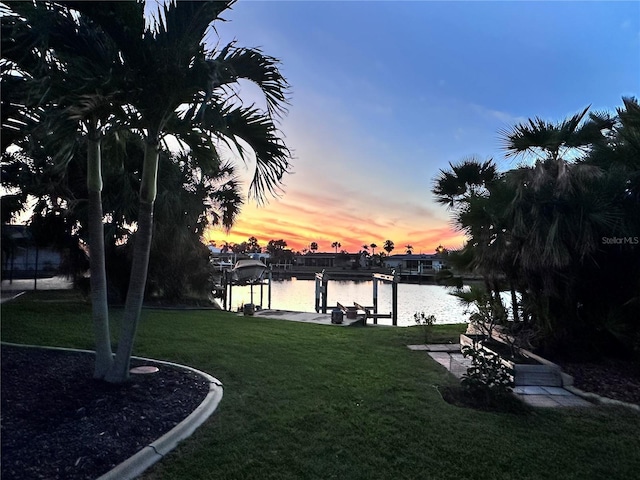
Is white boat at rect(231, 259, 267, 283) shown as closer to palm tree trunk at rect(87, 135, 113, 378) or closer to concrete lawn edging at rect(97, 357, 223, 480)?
palm tree trunk at rect(87, 135, 113, 378)

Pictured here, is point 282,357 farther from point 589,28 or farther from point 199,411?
point 589,28

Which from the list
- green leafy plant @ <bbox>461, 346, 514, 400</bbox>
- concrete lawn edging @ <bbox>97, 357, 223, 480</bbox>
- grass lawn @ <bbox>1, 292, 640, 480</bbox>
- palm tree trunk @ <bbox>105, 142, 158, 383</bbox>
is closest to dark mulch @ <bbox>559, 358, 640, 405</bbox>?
grass lawn @ <bbox>1, 292, 640, 480</bbox>

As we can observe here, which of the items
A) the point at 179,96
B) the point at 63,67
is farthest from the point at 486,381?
the point at 63,67

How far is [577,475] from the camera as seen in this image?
8.25 feet

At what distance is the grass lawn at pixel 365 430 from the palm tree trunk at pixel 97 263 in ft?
3.91

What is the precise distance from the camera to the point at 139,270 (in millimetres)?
3596

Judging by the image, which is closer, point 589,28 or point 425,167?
point 589,28

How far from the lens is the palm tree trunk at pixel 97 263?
12.0 feet

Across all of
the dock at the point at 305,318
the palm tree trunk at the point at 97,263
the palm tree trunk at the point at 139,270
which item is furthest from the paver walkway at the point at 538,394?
the dock at the point at 305,318

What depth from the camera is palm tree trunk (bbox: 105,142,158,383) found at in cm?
359

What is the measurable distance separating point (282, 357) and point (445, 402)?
7.76 ft

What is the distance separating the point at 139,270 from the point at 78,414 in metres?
1.23

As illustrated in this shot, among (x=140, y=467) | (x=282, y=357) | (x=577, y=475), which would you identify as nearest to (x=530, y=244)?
(x=577, y=475)

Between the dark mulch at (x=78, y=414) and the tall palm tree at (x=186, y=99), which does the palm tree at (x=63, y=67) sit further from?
the dark mulch at (x=78, y=414)
